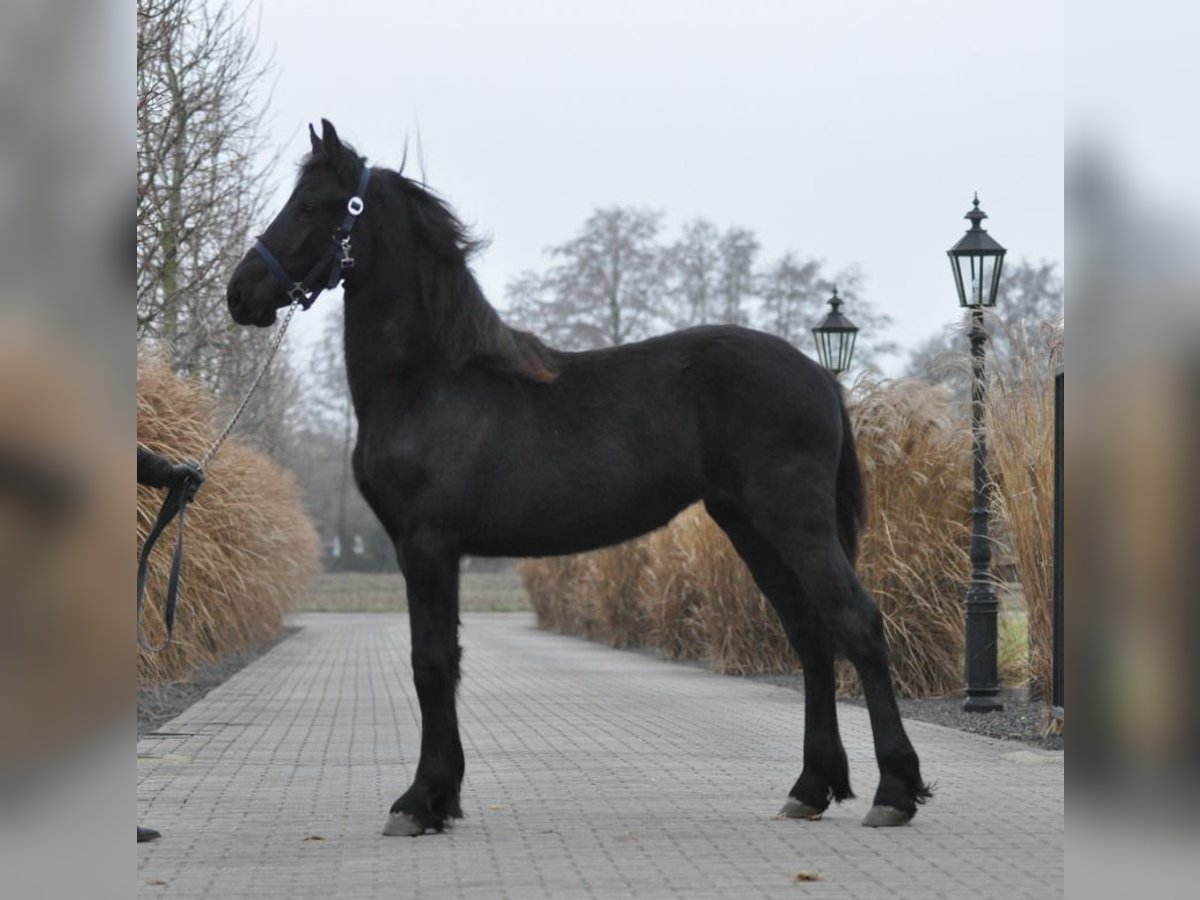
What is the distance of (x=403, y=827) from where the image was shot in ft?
22.1

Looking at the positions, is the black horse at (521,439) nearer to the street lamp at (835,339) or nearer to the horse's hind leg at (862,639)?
the horse's hind leg at (862,639)

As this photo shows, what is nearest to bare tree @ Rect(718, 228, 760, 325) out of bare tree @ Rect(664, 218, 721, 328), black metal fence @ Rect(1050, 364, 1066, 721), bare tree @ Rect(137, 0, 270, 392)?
bare tree @ Rect(664, 218, 721, 328)

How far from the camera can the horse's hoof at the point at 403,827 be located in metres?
6.73

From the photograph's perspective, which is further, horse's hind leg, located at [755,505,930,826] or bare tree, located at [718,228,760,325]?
bare tree, located at [718,228,760,325]

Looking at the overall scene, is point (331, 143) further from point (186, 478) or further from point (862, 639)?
point (862, 639)

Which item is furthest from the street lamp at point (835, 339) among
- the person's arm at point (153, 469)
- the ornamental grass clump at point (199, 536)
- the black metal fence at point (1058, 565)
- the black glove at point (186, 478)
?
the person's arm at point (153, 469)

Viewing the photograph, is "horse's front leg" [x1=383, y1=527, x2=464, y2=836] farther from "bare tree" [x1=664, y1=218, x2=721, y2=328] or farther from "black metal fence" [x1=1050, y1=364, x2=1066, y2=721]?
"bare tree" [x1=664, y1=218, x2=721, y2=328]

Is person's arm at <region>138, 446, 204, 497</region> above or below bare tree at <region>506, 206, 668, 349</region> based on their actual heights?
below

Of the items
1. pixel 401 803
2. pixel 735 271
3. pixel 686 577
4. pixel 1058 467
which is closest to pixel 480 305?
pixel 401 803

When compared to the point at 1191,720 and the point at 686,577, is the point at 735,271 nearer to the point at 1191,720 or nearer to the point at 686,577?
the point at 686,577

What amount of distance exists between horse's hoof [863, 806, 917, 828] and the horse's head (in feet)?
10.8

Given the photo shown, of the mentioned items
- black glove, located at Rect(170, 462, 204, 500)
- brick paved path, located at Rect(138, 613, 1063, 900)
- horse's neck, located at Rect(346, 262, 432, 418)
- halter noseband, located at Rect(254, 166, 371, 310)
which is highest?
halter noseband, located at Rect(254, 166, 371, 310)

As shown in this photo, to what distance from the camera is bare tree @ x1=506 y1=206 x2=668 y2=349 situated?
59.8 metres

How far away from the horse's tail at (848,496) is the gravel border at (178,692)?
607 centimetres
